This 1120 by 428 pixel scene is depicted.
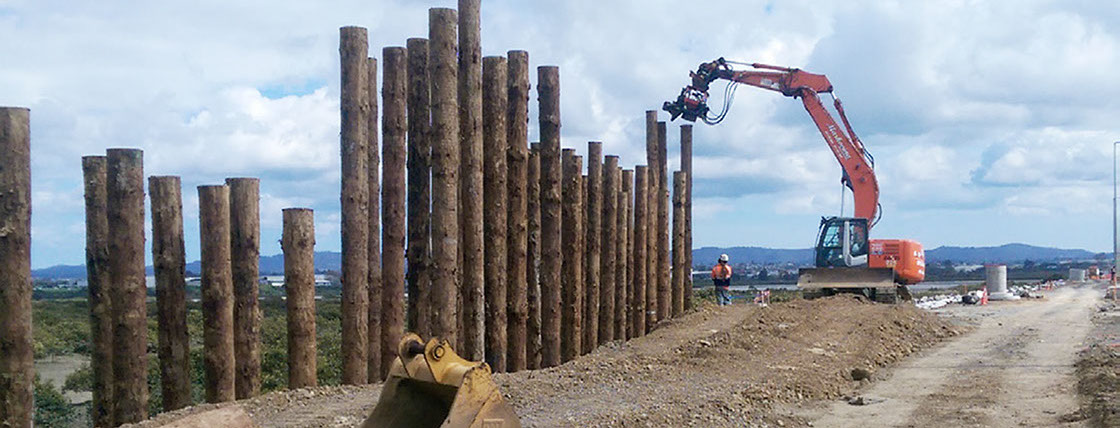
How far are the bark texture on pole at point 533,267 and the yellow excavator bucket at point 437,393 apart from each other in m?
6.56

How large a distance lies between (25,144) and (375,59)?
3.98 meters

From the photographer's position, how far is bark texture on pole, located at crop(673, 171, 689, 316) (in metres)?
20.3

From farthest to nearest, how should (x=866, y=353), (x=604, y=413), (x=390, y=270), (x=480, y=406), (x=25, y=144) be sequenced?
1. (x=866, y=353)
2. (x=390, y=270)
3. (x=604, y=413)
4. (x=25, y=144)
5. (x=480, y=406)

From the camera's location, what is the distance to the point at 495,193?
12.6 metres

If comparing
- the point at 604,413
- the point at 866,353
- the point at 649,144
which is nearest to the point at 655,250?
the point at 649,144

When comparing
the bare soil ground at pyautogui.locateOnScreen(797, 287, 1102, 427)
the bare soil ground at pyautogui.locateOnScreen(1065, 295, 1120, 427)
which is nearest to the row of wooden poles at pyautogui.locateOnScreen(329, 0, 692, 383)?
the bare soil ground at pyautogui.locateOnScreen(797, 287, 1102, 427)

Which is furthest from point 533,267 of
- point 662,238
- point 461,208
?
point 662,238

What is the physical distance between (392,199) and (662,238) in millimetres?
8795

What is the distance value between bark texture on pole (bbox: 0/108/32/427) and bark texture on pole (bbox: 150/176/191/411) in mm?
1274

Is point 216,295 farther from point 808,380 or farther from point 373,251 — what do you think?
point 808,380

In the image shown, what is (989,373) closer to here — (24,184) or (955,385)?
(955,385)

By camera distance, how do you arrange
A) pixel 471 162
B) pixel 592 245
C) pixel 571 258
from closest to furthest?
pixel 471 162, pixel 571 258, pixel 592 245

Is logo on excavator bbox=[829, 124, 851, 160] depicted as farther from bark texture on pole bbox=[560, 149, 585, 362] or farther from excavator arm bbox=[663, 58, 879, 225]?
bark texture on pole bbox=[560, 149, 585, 362]

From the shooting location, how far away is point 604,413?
9523mm
